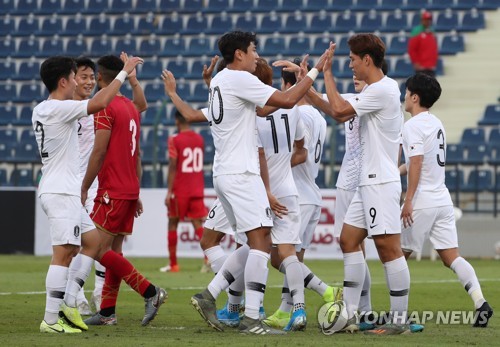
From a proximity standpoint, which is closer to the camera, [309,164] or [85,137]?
[309,164]

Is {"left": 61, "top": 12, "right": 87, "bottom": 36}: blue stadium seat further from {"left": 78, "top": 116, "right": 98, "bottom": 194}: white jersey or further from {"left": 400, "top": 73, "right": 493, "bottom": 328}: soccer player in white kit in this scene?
{"left": 400, "top": 73, "right": 493, "bottom": 328}: soccer player in white kit

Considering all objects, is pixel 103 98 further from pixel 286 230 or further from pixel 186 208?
pixel 186 208

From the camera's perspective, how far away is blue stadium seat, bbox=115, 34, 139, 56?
2778 cm

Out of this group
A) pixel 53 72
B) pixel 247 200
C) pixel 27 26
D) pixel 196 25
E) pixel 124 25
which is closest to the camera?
pixel 247 200

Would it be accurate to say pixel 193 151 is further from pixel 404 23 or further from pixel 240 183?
pixel 404 23

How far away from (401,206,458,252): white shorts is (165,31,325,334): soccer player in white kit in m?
1.44

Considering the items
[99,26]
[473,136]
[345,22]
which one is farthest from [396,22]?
[99,26]

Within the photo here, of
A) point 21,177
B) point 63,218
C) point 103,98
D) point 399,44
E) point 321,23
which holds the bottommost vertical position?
point 21,177

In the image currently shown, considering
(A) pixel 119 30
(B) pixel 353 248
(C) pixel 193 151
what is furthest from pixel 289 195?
(A) pixel 119 30

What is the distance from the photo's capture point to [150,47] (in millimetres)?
27797

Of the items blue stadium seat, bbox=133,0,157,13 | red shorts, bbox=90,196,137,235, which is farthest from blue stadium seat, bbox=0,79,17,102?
red shorts, bbox=90,196,137,235

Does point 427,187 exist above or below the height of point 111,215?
above

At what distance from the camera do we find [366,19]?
87.4 ft

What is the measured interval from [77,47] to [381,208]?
67.4ft
